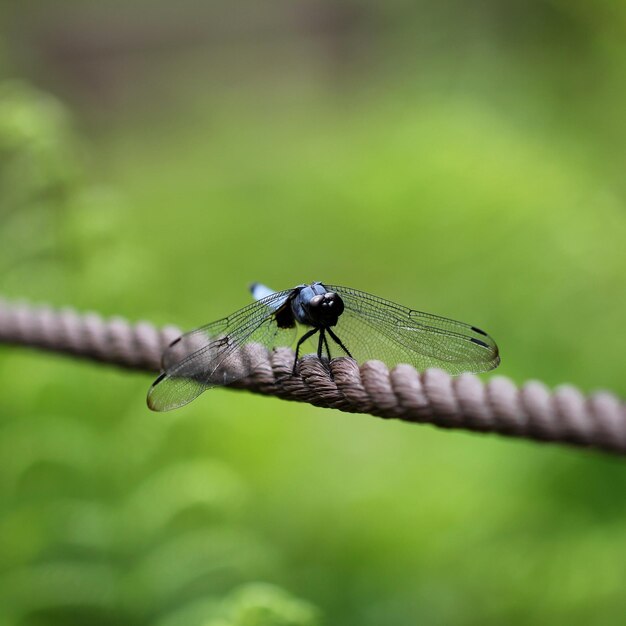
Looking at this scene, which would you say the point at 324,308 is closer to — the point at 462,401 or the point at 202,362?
the point at 202,362

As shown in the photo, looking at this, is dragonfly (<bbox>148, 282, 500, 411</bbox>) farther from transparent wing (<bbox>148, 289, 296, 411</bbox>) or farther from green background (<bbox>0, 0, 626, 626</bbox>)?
green background (<bbox>0, 0, 626, 626</bbox>)

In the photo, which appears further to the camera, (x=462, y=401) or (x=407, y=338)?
(x=407, y=338)

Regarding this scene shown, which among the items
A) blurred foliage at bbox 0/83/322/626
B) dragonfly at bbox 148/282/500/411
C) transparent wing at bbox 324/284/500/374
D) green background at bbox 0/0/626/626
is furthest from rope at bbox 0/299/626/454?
blurred foliage at bbox 0/83/322/626

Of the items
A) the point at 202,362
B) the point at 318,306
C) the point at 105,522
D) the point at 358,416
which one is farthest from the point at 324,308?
the point at 358,416

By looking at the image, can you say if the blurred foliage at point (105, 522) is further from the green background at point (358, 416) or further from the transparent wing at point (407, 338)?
the transparent wing at point (407, 338)

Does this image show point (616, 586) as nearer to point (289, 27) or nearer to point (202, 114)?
point (202, 114)
